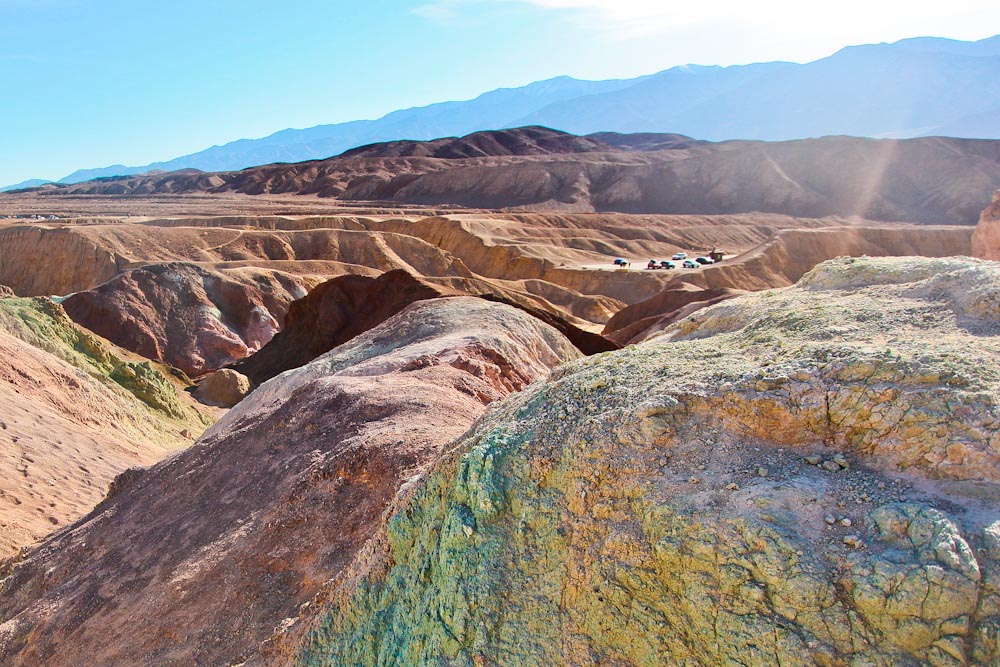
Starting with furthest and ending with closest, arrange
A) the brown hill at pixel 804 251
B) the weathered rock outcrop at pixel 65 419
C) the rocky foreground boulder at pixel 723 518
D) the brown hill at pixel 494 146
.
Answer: the brown hill at pixel 494 146, the brown hill at pixel 804 251, the weathered rock outcrop at pixel 65 419, the rocky foreground boulder at pixel 723 518

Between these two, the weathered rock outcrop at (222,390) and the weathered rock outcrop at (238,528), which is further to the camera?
the weathered rock outcrop at (222,390)

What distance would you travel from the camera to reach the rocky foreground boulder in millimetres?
3330

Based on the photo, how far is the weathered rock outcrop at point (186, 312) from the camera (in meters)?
27.6

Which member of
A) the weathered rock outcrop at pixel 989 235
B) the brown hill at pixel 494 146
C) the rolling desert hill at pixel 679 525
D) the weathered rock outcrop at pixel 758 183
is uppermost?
the rolling desert hill at pixel 679 525

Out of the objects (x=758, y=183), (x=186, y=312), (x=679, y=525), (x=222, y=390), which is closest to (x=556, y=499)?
(x=679, y=525)

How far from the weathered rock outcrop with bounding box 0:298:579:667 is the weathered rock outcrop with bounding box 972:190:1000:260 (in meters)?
12.0

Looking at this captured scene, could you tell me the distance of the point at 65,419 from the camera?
13.9 meters

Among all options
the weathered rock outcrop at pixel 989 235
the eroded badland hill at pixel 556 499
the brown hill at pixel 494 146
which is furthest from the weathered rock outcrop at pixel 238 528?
the brown hill at pixel 494 146

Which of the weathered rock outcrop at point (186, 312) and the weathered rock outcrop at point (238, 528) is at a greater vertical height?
the weathered rock outcrop at point (238, 528)

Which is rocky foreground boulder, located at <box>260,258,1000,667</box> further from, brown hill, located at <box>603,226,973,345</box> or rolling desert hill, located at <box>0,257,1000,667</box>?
brown hill, located at <box>603,226,973,345</box>

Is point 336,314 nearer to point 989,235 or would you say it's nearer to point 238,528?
point 238,528

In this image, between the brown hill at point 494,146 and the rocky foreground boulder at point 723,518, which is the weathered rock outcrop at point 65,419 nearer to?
the rocky foreground boulder at point 723,518

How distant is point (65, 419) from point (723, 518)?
45.2 feet

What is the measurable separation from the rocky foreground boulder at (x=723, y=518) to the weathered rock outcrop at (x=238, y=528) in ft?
3.59
